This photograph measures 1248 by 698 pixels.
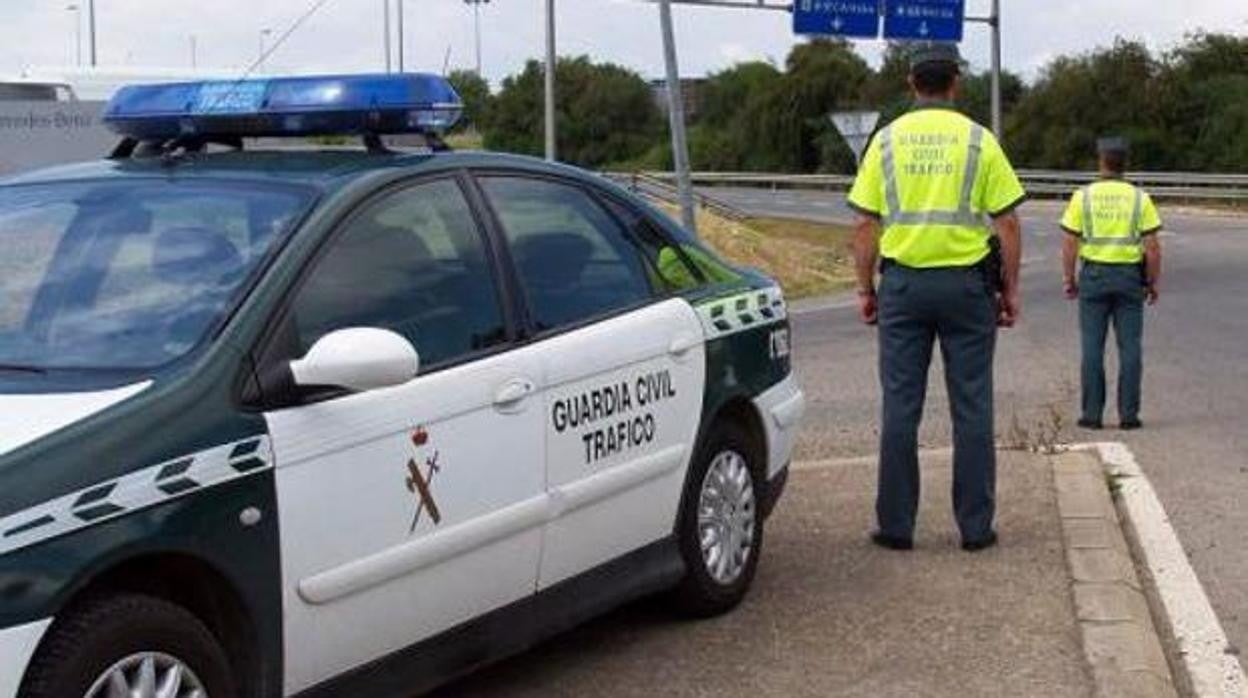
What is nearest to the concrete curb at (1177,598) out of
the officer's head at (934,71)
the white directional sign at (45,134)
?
the officer's head at (934,71)

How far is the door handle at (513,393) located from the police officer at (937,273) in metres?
2.20

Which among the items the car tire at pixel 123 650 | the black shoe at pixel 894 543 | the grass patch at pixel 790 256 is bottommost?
the grass patch at pixel 790 256

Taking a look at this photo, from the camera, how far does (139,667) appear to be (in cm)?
349

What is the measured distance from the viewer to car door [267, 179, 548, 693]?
3887 mm

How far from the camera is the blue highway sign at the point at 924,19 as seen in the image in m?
36.5

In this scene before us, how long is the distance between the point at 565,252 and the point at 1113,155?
5.98m

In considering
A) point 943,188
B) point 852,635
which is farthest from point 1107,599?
point 943,188

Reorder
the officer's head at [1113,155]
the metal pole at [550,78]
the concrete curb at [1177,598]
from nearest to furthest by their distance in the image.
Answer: the concrete curb at [1177,598]
the officer's head at [1113,155]
the metal pole at [550,78]

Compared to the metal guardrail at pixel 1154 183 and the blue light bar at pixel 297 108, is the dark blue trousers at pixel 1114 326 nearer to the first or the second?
the blue light bar at pixel 297 108

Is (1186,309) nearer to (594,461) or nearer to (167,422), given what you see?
(594,461)

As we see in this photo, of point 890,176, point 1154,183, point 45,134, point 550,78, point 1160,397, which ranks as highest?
point 550,78

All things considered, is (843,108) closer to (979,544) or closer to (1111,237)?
(1111,237)

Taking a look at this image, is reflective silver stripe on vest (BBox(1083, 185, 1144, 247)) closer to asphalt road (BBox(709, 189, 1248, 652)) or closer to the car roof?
asphalt road (BBox(709, 189, 1248, 652))

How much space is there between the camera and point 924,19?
122ft
